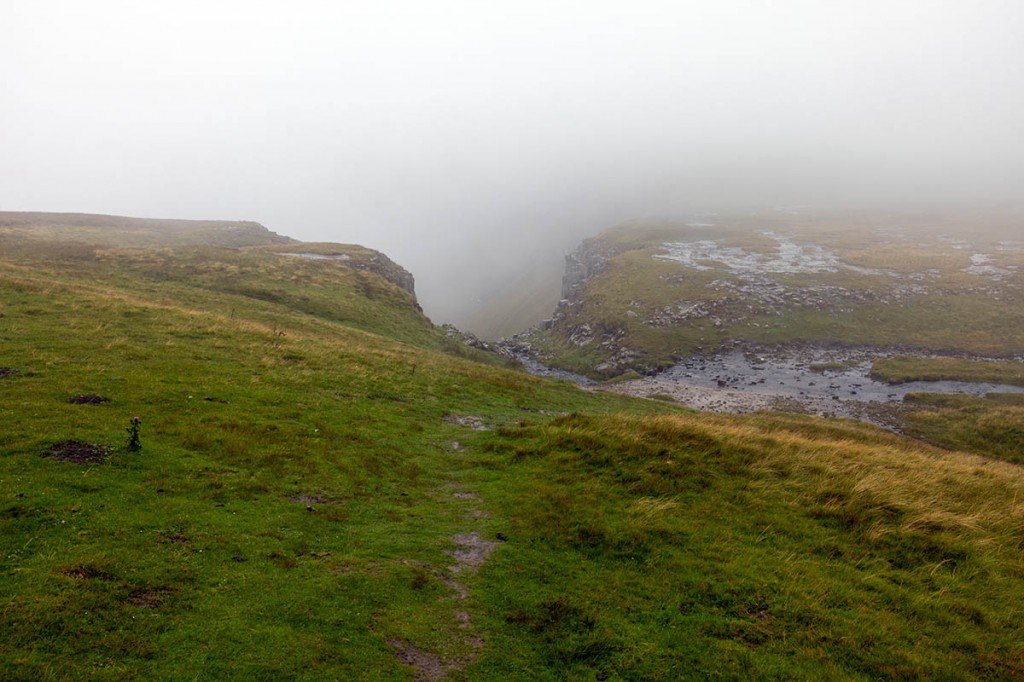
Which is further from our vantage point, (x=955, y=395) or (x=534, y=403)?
(x=955, y=395)

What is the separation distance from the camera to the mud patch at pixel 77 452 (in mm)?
14555

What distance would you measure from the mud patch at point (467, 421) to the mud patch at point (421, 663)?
17.8 metres

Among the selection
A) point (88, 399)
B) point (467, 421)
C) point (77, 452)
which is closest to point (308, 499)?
point (77, 452)

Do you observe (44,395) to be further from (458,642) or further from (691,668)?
(691,668)

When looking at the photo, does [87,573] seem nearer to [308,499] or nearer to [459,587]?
[308,499]

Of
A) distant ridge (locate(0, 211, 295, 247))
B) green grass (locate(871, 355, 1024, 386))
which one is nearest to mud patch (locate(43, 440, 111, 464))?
green grass (locate(871, 355, 1024, 386))

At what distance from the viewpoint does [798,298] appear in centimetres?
9294

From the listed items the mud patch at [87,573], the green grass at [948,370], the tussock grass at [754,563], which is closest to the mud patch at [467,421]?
the tussock grass at [754,563]

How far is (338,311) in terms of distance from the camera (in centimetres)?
6044

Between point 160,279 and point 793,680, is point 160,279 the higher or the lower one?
Answer: the higher one

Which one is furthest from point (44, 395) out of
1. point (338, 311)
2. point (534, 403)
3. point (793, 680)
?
point (338, 311)

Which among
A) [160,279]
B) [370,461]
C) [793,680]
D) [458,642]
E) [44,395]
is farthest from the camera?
[160,279]

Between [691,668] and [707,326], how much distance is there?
277 ft

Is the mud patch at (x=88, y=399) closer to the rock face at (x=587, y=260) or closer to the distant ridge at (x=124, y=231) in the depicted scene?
the distant ridge at (x=124, y=231)
